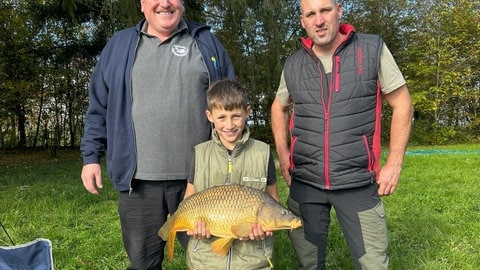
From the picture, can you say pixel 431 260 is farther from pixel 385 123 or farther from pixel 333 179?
pixel 385 123

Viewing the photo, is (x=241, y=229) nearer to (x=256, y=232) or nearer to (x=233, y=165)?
(x=256, y=232)

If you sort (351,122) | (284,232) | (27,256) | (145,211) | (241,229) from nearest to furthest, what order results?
(241,229) < (27,256) < (351,122) < (145,211) < (284,232)

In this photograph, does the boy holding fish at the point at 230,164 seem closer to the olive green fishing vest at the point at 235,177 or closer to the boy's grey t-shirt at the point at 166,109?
the olive green fishing vest at the point at 235,177

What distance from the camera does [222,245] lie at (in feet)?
8.51

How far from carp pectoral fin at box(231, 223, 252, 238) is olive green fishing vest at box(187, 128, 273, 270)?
0.80 feet

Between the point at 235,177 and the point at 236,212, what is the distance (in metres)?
0.29

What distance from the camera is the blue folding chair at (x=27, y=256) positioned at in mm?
2619

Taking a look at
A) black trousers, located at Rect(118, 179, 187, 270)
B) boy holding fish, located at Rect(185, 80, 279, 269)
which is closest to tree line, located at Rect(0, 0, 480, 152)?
black trousers, located at Rect(118, 179, 187, 270)

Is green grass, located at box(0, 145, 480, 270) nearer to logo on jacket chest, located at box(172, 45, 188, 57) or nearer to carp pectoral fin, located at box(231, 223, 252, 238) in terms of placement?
carp pectoral fin, located at box(231, 223, 252, 238)

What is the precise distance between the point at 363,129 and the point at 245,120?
29.7 inches

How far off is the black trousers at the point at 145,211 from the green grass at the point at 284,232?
1.31m

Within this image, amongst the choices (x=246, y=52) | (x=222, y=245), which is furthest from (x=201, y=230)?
(x=246, y=52)

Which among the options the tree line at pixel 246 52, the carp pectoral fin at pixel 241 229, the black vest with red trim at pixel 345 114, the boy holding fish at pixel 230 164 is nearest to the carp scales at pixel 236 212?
the carp pectoral fin at pixel 241 229

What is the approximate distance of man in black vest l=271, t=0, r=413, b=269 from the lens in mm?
2906
